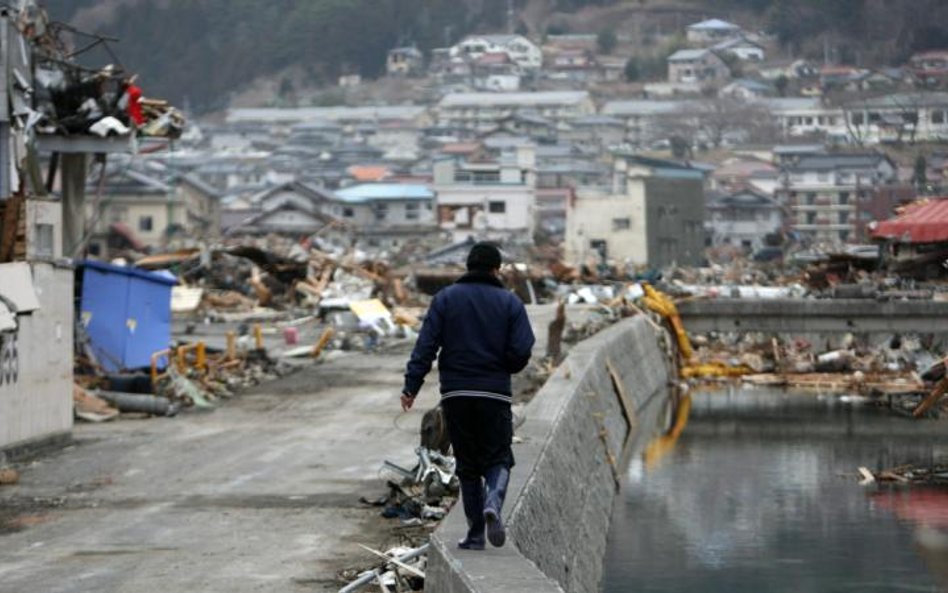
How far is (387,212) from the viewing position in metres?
103

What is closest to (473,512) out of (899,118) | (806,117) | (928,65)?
(899,118)

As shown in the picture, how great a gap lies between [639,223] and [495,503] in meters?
81.1

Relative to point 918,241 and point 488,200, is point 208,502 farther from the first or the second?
point 488,200

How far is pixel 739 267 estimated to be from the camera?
262ft

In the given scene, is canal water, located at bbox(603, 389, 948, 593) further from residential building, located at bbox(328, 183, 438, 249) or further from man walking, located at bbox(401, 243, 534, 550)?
residential building, located at bbox(328, 183, 438, 249)

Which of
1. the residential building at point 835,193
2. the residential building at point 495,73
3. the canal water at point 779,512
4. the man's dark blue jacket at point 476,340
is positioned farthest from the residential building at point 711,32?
the man's dark blue jacket at point 476,340

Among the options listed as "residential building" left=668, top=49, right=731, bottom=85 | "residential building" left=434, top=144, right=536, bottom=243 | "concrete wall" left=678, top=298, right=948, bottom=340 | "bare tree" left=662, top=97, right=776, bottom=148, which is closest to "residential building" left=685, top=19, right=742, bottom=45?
"residential building" left=668, top=49, right=731, bottom=85

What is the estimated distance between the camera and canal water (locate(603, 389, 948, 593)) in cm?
2044

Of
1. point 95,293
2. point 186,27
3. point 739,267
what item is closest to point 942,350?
point 95,293

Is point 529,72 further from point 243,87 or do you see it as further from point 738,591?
point 738,591

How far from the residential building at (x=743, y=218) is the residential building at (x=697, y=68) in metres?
69.2

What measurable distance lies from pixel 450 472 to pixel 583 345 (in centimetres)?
1718

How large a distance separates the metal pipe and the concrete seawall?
0.89 ft

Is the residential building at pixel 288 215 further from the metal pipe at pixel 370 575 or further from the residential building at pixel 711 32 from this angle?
the residential building at pixel 711 32
